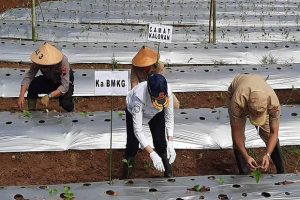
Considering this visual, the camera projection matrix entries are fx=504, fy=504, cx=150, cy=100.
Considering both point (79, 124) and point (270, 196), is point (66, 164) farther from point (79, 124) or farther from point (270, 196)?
point (270, 196)

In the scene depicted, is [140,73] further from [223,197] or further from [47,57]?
[223,197]

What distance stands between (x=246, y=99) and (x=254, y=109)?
14 centimetres

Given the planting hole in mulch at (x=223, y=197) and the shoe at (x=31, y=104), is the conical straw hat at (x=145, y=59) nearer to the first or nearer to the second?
the planting hole in mulch at (x=223, y=197)

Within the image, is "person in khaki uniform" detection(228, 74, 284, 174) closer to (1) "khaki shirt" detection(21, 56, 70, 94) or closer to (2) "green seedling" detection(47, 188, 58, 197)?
(2) "green seedling" detection(47, 188, 58, 197)

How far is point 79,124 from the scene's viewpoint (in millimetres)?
5184

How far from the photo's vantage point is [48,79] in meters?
5.37

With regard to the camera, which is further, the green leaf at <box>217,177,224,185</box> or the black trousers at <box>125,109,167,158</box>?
the black trousers at <box>125,109,167,158</box>

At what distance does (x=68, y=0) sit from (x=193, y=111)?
6820 mm

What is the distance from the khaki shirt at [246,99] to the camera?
12.5 ft

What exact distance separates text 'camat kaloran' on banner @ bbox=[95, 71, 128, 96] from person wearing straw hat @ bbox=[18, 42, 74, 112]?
1226mm

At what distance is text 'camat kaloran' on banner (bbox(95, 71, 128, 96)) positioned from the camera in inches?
154

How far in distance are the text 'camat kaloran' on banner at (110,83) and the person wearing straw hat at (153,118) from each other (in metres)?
0.08

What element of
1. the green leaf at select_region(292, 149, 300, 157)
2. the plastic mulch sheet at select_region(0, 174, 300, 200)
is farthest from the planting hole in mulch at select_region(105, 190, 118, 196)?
the green leaf at select_region(292, 149, 300, 157)

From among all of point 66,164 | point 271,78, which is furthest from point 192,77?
point 66,164
